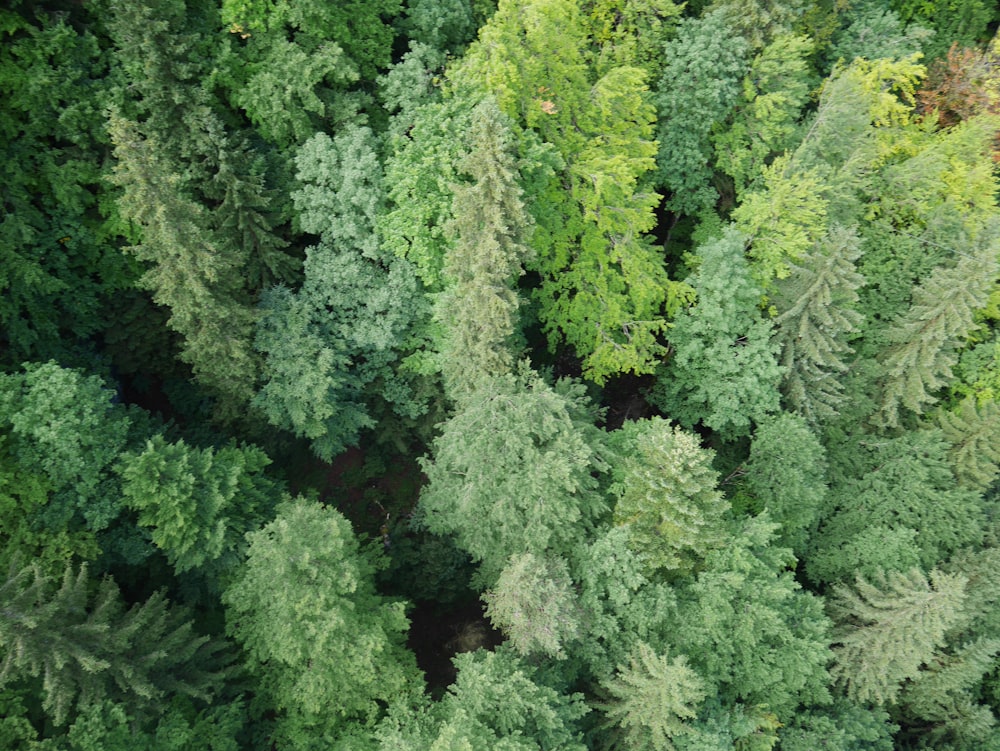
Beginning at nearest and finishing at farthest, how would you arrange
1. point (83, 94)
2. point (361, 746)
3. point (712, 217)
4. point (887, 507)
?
point (361, 746)
point (83, 94)
point (887, 507)
point (712, 217)

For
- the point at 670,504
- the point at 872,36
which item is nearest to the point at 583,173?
the point at 670,504

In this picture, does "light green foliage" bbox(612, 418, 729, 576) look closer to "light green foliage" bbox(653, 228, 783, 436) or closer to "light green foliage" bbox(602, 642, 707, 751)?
"light green foliage" bbox(602, 642, 707, 751)

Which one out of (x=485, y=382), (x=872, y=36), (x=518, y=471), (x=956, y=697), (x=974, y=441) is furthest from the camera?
(x=872, y=36)

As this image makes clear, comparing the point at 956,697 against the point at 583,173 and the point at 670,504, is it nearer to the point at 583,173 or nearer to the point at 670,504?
the point at 670,504

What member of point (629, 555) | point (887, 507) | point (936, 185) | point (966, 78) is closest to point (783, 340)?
point (887, 507)

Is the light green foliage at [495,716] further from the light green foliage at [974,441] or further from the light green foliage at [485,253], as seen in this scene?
the light green foliage at [974,441]

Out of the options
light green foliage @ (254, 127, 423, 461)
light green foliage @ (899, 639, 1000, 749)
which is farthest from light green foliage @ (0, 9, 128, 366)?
light green foliage @ (899, 639, 1000, 749)

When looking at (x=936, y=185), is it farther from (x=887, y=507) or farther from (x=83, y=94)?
(x=83, y=94)
